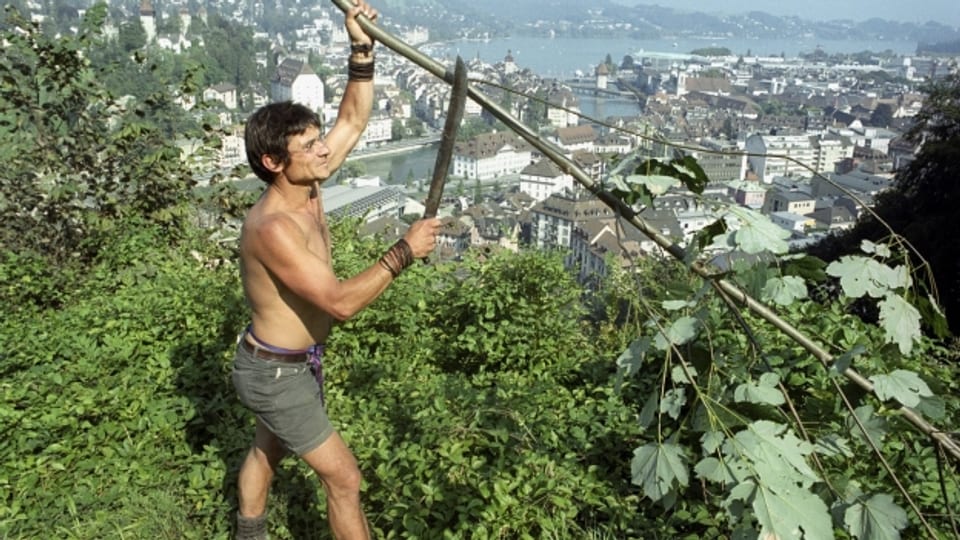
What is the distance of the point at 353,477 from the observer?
2.39 meters

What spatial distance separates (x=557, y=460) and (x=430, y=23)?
188776 millimetres

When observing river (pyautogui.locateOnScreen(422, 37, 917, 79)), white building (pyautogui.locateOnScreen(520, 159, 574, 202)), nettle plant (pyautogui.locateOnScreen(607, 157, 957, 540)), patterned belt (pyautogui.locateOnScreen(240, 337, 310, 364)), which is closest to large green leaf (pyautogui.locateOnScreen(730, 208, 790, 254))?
nettle plant (pyautogui.locateOnScreen(607, 157, 957, 540))

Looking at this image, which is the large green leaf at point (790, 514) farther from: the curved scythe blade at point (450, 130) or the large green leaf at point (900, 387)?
the curved scythe blade at point (450, 130)

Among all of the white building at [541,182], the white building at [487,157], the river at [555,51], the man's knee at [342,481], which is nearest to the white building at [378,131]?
the white building at [487,157]

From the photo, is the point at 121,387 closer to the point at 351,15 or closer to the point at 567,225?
the point at 351,15

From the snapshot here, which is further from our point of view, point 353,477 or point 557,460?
point 557,460

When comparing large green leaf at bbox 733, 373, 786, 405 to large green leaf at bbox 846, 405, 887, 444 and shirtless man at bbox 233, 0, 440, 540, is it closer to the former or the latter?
large green leaf at bbox 846, 405, 887, 444

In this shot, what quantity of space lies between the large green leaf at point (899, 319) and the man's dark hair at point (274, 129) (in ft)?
5.21

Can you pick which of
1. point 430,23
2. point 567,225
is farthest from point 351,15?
point 430,23

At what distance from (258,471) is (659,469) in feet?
4.88

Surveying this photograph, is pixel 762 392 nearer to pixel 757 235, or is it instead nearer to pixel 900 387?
pixel 900 387

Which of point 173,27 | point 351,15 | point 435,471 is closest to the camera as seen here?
point 351,15

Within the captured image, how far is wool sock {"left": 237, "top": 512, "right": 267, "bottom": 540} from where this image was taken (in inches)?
103

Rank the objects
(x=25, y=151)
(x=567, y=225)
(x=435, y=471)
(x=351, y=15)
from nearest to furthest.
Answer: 1. (x=351, y=15)
2. (x=435, y=471)
3. (x=25, y=151)
4. (x=567, y=225)
